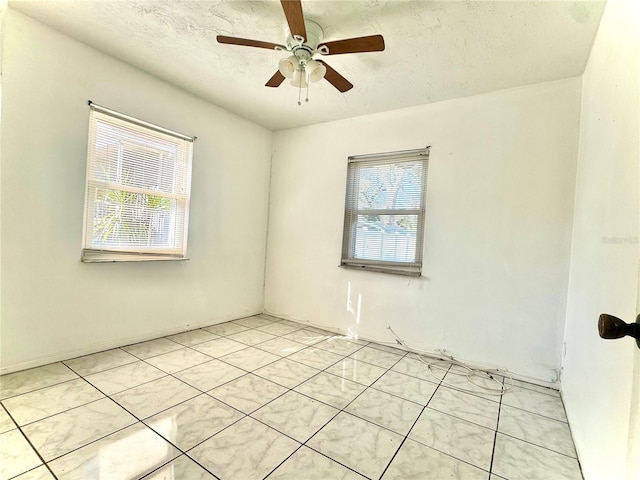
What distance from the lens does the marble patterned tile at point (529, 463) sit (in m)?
1.47

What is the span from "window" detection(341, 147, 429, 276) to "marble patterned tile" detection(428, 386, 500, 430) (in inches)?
45.7

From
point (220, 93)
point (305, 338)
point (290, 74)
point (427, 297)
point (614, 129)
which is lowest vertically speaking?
point (305, 338)

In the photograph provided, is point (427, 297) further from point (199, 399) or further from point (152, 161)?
point (152, 161)

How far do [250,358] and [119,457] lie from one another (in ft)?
4.24

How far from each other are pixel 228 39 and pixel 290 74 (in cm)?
46

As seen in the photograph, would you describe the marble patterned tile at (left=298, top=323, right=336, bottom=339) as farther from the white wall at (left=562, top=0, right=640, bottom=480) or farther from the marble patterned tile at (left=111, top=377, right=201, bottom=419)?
the white wall at (left=562, top=0, right=640, bottom=480)

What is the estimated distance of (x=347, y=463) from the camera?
1.48m

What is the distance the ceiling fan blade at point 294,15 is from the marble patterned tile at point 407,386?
2.53 meters

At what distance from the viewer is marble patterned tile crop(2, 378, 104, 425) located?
170 centimetres

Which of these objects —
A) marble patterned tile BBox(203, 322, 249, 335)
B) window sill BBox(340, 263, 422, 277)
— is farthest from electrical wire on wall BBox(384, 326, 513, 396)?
marble patterned tile BBox(203, 322, 249, 335)

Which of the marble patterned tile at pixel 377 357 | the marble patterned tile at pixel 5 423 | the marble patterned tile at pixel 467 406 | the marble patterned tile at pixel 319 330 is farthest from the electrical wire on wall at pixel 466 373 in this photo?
Result: the marble patterned tile at pixel 5 423

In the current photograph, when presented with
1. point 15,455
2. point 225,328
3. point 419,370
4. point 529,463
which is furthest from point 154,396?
point 529,463

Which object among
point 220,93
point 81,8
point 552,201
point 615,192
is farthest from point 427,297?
point 81,8

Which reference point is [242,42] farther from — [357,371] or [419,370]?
[419,370]
